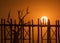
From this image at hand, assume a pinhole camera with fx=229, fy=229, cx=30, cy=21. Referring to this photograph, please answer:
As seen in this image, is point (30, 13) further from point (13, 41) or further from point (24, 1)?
point (13, 41)

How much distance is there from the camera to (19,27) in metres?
7.60

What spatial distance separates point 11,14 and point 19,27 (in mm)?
1450

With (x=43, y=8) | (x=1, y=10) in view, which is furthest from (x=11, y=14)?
(x=43, y=8)

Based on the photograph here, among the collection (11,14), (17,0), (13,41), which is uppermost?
(17,0)

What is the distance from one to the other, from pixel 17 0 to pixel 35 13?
2.85 feet

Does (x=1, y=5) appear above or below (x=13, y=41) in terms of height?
above

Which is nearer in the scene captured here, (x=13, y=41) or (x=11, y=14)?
(x=13, y=41)

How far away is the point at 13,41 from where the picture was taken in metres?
7.50

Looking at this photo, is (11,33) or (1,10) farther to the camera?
(1,10)

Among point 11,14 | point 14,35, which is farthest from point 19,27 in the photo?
point 11,14

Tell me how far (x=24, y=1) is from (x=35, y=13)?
2.09ft

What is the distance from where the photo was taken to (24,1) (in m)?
8.98

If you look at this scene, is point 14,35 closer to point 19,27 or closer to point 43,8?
point 19,27

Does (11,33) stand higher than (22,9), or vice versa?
(22,9)
